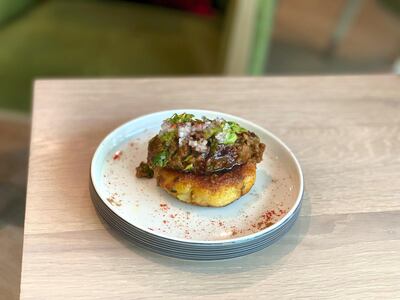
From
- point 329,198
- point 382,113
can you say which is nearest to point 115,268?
point 329,198

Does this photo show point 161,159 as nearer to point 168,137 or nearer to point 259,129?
point 168,137

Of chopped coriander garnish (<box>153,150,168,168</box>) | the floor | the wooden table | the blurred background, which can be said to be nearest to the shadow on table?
the wooden table

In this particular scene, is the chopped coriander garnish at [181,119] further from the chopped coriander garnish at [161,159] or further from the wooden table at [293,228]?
the wooden table at [293,228]

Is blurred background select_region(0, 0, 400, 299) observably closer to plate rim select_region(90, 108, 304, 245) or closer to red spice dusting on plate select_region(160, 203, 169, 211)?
plate rim select_region(90, 108, 304, 245)

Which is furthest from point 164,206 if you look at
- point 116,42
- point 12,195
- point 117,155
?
point 116,42

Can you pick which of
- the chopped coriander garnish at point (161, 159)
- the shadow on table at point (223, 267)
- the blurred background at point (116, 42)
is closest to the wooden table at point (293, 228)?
the shadow on table at point (223, 267)
